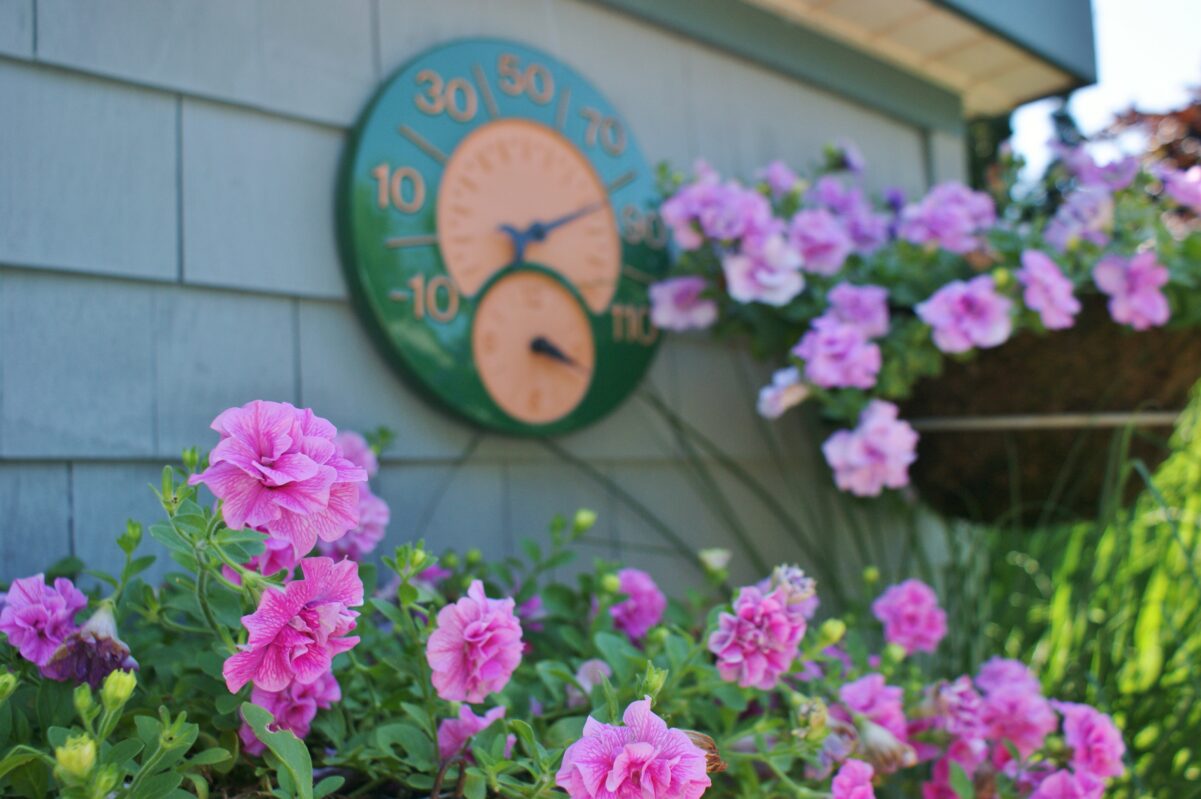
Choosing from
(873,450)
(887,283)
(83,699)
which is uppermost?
(887,283)

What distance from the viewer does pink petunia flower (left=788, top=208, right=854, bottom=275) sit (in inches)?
58.8

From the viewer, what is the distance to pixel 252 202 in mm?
1159

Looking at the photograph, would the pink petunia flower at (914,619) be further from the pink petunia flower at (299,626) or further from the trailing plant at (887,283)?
the pink petunia flower at (299,626)

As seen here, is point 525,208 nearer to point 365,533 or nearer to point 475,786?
point 365,533

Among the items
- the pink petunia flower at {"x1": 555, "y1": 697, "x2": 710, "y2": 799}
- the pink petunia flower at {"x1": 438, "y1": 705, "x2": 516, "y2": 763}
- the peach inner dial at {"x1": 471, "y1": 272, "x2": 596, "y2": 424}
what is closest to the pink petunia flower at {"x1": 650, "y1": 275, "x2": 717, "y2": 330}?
the peach inner dial at {"x1": 471, "y1": 272, "x2": 596, "y2": 424}

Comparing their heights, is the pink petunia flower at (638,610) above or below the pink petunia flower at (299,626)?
below

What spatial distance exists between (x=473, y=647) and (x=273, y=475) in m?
0.23

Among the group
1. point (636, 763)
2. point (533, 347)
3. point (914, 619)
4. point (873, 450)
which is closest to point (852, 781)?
point (636, 763)

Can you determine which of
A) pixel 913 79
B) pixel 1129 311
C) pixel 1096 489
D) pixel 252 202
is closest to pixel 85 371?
pixel 252 202

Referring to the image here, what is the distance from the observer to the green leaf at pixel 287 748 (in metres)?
0.59

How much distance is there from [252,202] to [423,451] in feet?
1.19

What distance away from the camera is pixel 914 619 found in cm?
131

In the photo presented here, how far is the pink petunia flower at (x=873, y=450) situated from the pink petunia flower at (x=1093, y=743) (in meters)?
0.38

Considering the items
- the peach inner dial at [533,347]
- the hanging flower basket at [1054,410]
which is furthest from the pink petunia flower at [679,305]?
the hanging flower basket at [1054,410]
